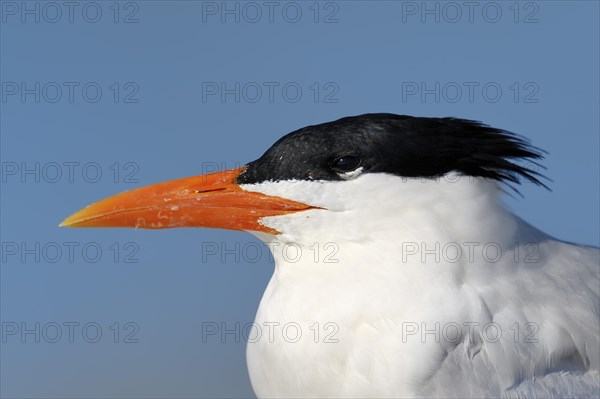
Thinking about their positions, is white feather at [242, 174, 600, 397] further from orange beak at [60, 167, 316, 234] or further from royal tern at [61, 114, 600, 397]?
orange beak at [60, 167, 316, 234]

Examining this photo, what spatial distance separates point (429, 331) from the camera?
479 cm

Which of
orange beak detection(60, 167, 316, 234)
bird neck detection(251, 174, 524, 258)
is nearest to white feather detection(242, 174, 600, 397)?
bird neck detection(251, 174, 524, 258)

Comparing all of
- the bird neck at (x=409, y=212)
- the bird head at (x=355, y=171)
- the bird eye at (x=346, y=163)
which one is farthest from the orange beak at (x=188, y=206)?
the bird eye at (x=346, y=163)

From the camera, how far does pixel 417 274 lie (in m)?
4.95

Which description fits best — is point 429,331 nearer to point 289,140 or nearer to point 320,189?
point 320,189

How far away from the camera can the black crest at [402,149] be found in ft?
16.5

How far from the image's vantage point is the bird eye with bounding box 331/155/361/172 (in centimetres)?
509

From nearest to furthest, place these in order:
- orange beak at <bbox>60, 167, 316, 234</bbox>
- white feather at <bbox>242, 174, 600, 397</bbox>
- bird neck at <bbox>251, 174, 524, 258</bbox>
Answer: white feather at <bbox>242, 174, 600, 397</bbox> → bird neck at <bbox>251, 174, 524, 258</bbox> → orange beak at <bbox>60, 167, 316, 234</bbox>

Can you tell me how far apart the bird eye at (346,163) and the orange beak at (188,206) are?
0.52 m

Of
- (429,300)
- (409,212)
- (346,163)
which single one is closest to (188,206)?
Result: (346,163)

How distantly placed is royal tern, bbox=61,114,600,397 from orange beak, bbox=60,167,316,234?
4.7 inches

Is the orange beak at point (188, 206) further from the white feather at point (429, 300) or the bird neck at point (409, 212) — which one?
the bird neck at point (409, 212)

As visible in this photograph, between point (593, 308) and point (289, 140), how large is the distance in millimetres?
2129

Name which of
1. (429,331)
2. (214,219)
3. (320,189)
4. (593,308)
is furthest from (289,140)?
(593,308)
